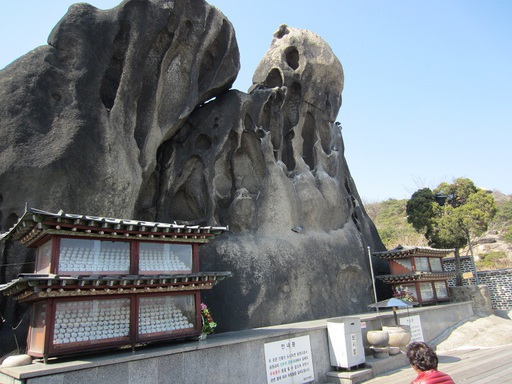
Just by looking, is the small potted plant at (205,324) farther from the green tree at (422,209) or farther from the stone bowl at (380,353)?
the green tree at (422,209)

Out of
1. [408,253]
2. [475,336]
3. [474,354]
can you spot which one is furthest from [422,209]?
[474,354]

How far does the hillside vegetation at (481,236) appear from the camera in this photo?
33966 mm

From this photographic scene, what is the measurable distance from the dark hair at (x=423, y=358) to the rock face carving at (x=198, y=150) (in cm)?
1018

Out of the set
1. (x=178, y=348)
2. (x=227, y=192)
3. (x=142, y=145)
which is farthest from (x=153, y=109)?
(x=178, y=348)

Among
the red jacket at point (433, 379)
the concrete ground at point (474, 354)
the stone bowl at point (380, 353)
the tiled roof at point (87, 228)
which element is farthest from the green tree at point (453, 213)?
the red jacket at point (433, 379)

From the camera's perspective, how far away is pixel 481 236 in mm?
30375

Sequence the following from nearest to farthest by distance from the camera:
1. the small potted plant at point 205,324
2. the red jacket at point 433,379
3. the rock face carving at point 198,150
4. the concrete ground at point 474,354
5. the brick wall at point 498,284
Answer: the red jacket at point 433,379 → the concrete ground at point 474,354 → the small potted plant at point 205,324 → the rock face carving at point 198,150 → the brick wall at point 498,284

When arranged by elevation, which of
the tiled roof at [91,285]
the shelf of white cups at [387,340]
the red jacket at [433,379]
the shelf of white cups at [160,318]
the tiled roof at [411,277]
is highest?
the tiled roof at [91,285]

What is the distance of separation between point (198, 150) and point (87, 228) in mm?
8595

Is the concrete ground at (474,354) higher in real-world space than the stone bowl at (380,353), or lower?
lower

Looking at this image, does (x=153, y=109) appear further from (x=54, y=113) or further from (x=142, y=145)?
(x=54, y=113)

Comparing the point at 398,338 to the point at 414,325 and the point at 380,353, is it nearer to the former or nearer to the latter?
the point at 380,353

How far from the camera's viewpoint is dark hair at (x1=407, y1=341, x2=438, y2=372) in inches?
131

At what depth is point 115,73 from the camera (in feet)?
47.4
